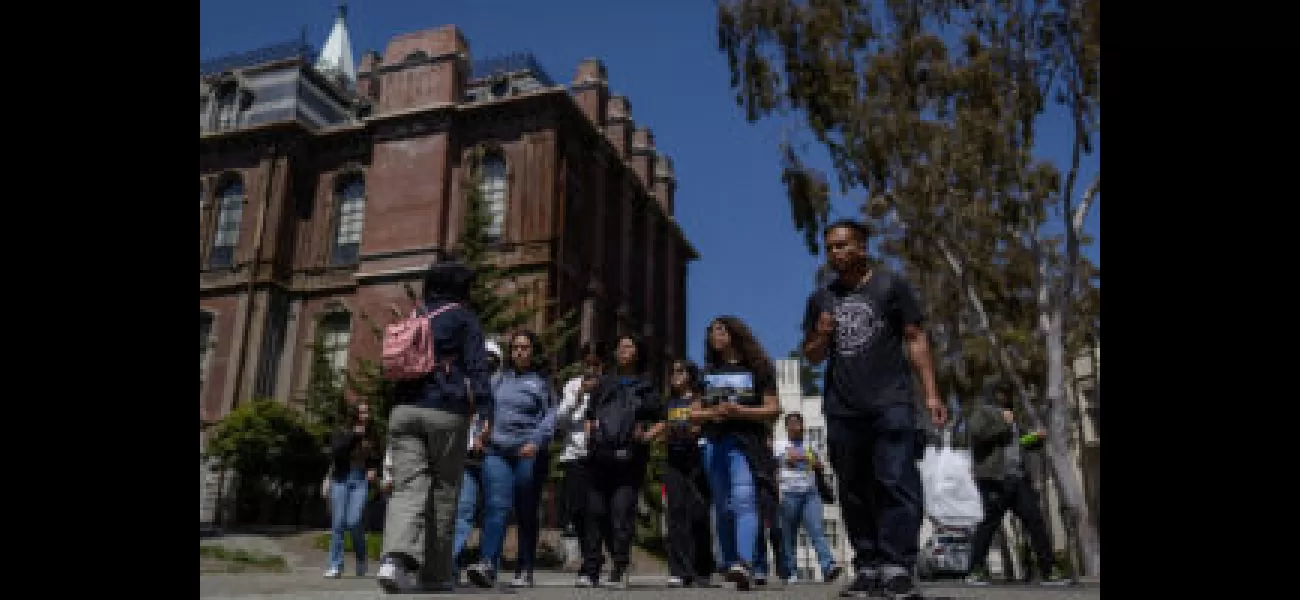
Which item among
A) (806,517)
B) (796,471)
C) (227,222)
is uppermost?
(227,222)

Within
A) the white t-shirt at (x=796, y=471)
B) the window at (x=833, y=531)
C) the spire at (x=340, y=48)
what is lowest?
the window at (x=833, y=531)

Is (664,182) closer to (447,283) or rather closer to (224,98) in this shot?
(224,98)

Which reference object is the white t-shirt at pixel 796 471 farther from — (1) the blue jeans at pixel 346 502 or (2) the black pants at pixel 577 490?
(1) the blue jeans at pixel 346 502

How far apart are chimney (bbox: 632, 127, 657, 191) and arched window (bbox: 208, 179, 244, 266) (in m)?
12.4

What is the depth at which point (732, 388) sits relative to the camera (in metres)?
6.01

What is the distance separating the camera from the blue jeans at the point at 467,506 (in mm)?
6645

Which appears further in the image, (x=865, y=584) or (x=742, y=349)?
(x=742, y=349)

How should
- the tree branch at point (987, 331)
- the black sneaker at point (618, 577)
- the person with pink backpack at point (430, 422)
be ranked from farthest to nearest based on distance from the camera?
the tree branch at point (987, 331)
the black sneaker at point (618, 577)
the person with pink backpack at point (430, 422)

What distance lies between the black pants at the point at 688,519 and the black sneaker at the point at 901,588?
108 inches

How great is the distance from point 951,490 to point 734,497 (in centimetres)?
218

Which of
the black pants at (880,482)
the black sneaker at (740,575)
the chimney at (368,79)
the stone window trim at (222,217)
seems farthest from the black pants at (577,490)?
the chimney at (368,79)

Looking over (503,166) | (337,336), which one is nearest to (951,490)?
(503,166)
